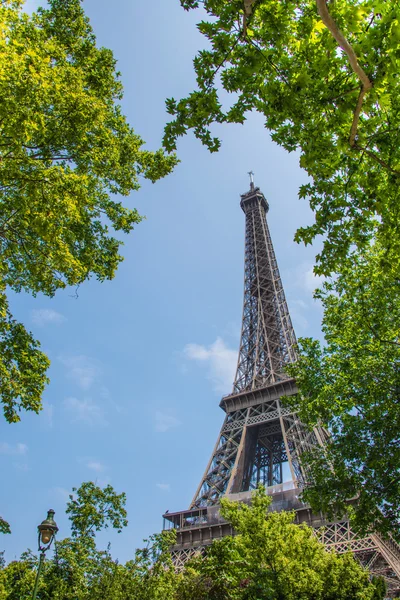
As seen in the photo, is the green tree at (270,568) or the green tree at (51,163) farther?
the green tree at (270,568)

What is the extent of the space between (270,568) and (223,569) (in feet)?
5.72

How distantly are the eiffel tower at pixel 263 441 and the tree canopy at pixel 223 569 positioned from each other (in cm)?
434

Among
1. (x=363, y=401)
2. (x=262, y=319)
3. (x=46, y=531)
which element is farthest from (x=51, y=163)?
(x=262, y=319)

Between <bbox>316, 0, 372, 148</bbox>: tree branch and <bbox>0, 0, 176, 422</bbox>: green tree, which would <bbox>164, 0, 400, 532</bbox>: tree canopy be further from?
<bbox>0, 0, 176, 422</bbox>: green tree

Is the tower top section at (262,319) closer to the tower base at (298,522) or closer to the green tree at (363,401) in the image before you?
the tower base at (298,522)

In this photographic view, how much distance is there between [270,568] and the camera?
1617 cm

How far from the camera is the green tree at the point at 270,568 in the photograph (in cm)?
1536

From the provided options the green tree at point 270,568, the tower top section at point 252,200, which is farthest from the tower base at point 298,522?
the tower top section at point 252,200

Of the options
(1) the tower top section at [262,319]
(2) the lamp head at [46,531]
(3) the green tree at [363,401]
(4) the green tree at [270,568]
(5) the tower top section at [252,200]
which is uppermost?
(5) the tower top section at [252,200]

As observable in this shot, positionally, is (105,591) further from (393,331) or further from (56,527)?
(393,331)

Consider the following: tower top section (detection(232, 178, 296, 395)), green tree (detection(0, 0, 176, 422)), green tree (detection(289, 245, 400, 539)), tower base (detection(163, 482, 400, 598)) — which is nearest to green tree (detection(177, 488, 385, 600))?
green tree (detection(289, 245, 400, 539))

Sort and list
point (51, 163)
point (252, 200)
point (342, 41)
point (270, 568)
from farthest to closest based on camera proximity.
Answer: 1. point (252, 200)
2. point (270, 568)
3. point (51, 163)
4. point (342, 41)

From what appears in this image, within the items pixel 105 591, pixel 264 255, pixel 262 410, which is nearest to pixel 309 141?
pixel 105 591

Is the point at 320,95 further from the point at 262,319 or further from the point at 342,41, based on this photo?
the point at 262,319
